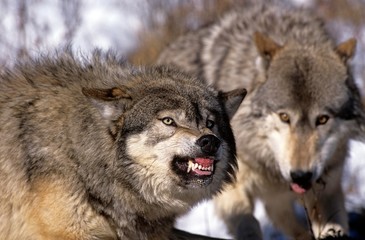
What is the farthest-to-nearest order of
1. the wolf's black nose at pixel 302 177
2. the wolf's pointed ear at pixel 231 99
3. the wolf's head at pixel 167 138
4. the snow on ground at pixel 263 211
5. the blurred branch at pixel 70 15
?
the blurred branch at pixel 70 15
the snow on ground at pixel 263 211
the wolf's black nose at pixel 302 177
the wolf's pointed ear at pixel 231 99
the wolf's head at pixel 167 138

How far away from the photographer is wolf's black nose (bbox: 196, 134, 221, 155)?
453 cm

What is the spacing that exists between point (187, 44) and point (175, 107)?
11.8 feet

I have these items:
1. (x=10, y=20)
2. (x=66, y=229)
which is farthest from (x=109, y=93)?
(x=10, y=20)

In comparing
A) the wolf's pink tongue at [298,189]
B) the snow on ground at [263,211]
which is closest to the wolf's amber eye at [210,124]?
the wolf's pink tongue at [298,189]

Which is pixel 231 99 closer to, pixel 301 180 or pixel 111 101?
pixel 111 101

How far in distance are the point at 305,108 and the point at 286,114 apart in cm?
16

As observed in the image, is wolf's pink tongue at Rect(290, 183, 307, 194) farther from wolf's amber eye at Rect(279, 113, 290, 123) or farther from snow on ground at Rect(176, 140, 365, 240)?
snow on ground at Rect(176, 140, 365, 240)

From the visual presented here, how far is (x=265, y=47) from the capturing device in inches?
270

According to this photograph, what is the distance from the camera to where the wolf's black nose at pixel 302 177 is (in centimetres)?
631

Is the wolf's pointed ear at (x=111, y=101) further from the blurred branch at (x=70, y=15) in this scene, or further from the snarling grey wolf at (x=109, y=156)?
the blurred branch at (x=70, y=15)

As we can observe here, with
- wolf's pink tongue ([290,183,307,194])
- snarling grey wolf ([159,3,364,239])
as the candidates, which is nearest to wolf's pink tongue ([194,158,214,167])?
snarling grey wolf ([159,3,364,239])

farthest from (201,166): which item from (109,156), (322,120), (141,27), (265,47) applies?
(141,27)

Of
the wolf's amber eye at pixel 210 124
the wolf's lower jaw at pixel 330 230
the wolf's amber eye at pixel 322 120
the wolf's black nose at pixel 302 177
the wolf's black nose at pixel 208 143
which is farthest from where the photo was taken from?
the wolf's lower jaw at pixel 330 230

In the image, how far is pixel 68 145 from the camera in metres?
4.82
